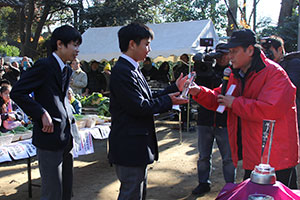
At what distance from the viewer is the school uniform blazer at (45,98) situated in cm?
249

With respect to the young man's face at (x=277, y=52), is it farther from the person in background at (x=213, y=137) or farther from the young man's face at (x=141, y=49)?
the young man's face at (x=141, y=49)

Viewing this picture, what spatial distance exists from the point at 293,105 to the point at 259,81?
294mm

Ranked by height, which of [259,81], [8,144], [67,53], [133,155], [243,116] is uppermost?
[67,53]

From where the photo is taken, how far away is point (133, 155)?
91.4 inches

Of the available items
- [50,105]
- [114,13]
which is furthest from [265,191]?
[114,13]

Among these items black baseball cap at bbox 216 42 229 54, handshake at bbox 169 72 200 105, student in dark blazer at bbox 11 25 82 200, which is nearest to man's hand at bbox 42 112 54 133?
student in dark blazer at bbox 11 25 82 200

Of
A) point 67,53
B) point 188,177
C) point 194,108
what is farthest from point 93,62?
point 67,53

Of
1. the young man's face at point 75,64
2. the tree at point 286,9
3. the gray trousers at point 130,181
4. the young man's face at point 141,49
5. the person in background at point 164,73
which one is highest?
the tree at point 286,9

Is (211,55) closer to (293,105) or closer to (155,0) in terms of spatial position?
(293,105)

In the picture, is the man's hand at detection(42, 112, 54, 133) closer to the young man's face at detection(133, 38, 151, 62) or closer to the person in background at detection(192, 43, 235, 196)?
the young man's face at detection(133, 38, 151, 62)

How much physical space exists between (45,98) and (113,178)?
2.84m

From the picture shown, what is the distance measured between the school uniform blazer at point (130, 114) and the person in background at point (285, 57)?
2103 mm

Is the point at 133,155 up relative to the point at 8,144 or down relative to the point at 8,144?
up

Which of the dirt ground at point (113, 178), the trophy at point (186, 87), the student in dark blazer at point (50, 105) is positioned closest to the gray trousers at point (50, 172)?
the student in dark blazer at point (50, 105)
